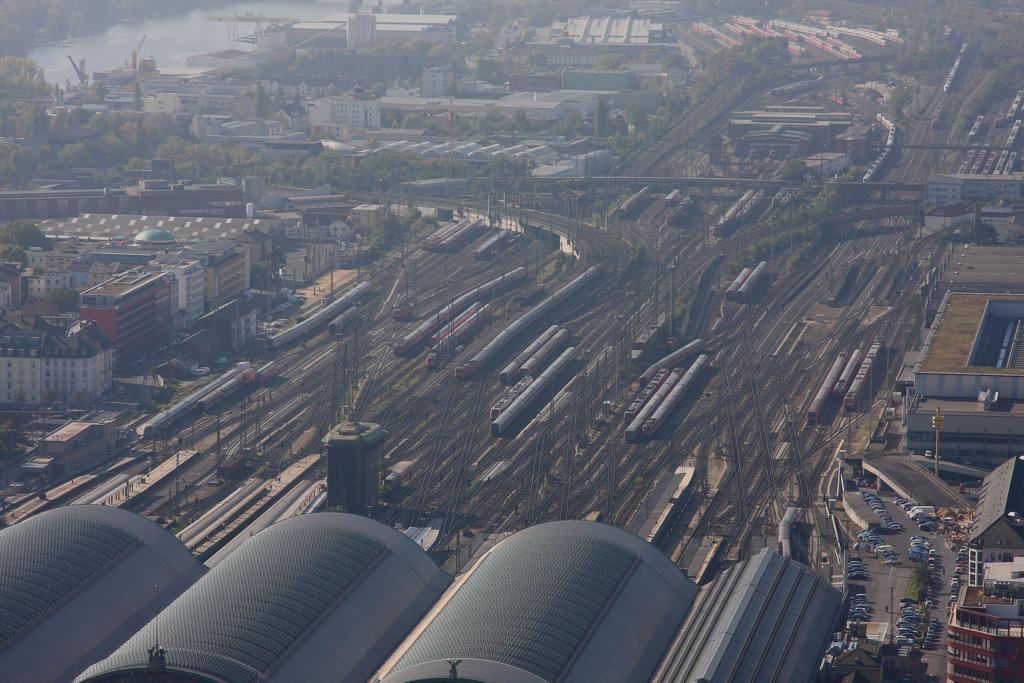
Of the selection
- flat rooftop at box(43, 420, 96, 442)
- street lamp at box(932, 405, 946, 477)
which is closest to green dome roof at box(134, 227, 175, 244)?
flat rooftop at box(43, 420, 96, 442)

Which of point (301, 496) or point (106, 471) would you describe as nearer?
point (301, 496)

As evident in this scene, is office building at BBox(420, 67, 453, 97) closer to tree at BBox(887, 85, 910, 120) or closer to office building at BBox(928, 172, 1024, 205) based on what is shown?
tree at BBox(887, 85, 910, 120)

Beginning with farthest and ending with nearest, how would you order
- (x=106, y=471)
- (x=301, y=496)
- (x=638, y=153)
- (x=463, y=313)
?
(x=638, y=153) → (x=463, y=313) → (x=106, y=471) → (x=301, y=496)

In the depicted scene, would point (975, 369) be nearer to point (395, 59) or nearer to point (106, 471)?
point (106, 471)

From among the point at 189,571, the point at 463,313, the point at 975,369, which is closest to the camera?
the point at 189,571

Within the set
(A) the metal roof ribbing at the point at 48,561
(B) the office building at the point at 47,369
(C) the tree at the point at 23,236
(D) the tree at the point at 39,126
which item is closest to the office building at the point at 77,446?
(B) the office building at the point at 47,369

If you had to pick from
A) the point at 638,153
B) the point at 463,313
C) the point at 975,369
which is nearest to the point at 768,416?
the point at 975,369

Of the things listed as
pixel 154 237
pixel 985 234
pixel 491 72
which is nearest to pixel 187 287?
pixel 154 237
